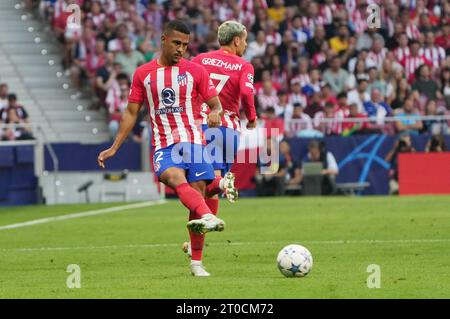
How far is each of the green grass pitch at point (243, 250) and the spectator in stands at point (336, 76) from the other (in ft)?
18.4

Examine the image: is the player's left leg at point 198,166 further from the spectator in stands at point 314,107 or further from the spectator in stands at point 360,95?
the spectator in stands at point 360,95

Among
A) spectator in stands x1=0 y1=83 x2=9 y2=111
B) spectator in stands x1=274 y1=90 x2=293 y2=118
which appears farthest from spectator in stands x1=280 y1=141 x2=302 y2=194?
spectator in stands x1=0 y1=83 x2=9 y2=111

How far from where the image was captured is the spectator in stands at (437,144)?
92.3ft

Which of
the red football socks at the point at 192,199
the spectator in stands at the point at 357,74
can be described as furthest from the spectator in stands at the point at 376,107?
the red football socks at the point at 192,199

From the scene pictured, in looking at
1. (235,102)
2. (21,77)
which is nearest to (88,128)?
(21,77)

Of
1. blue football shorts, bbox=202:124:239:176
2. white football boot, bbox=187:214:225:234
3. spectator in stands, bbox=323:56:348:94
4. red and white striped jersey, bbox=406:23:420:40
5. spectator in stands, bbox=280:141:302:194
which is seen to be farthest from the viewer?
red and white striped jersey, bbox=406:23:420:40

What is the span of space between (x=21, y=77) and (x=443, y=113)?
10.1m

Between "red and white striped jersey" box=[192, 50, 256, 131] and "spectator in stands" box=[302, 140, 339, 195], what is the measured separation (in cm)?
1314

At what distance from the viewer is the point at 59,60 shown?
33.8 m

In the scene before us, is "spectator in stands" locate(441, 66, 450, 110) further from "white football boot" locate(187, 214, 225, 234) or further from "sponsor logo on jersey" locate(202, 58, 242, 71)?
"white football boot" locate(187, 214, 225, 234)

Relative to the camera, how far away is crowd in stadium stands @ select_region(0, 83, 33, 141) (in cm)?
2842

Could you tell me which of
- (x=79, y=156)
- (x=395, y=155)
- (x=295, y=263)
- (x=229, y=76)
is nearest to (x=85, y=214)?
(x=79, y=156)

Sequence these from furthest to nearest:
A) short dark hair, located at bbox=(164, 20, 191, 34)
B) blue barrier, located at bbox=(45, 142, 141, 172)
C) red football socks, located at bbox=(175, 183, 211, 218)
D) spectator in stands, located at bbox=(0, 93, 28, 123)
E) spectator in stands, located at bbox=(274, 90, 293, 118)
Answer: spectator in stands, located at bbox=(274, 90, 293, 118) → blue barrier, located at bbox=(45, 142, 141, 172) → spectator in stands, located at bbox=(0, 93, 28, 123) → short dark hair, located at bbox=(164, 20, 191, 34) → red football socks, located at bbox=(175, 183, 211, 218)

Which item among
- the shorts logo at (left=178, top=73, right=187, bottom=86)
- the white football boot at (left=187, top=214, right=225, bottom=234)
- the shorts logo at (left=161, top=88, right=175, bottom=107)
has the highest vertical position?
the shorts logo at (left=178, top=73, right=187, bottom=86)
